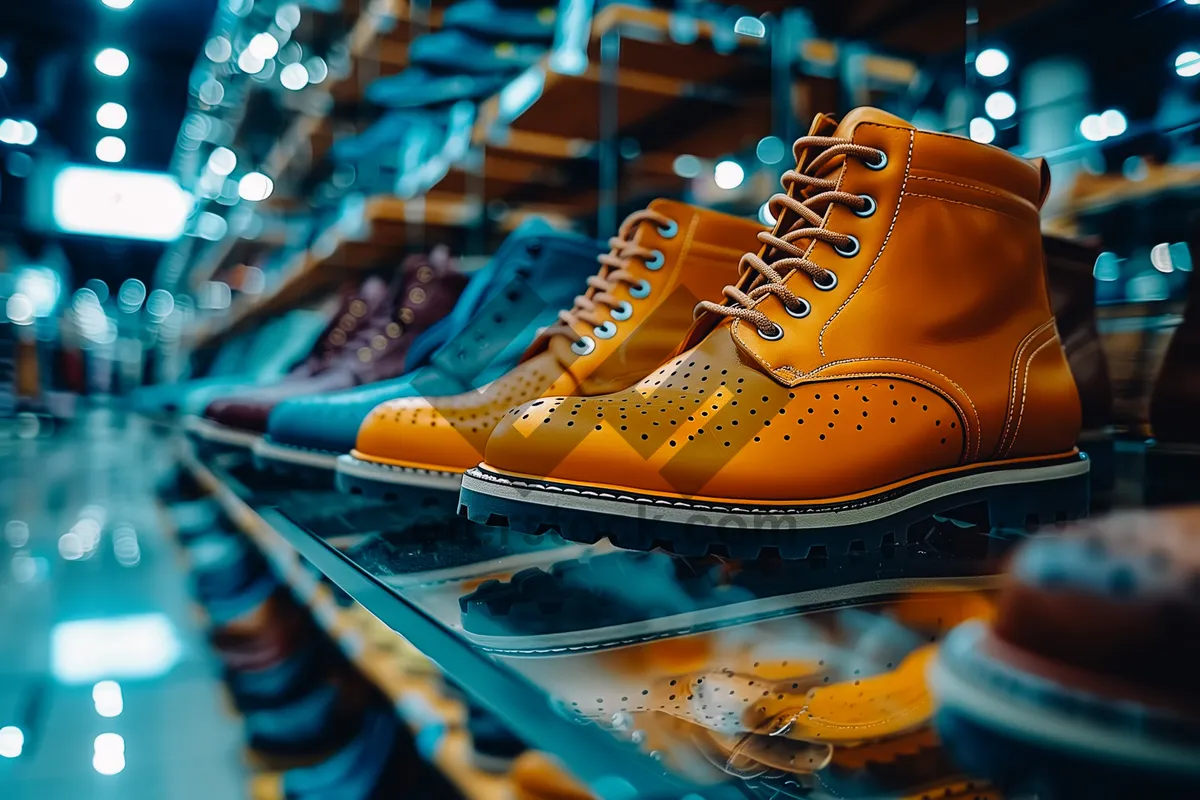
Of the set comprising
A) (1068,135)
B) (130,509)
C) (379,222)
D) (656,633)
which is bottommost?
(130,509)

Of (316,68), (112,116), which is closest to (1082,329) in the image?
(316,68)

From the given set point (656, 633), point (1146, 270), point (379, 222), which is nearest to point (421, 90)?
point (379, 222)

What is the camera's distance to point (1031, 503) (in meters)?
0.59

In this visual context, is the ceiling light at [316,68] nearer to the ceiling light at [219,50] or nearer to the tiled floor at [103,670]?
the ceiling light at [219,50]

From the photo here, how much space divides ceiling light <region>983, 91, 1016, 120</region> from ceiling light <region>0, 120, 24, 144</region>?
22.3 feet

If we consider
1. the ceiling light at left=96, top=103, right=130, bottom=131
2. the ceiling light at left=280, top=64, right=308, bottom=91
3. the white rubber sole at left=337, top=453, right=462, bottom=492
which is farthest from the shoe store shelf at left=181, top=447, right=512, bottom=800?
the ceiling light at left=96, top=103, right=130, bottom=131

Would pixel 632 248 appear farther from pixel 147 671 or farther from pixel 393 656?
pixel 147 671

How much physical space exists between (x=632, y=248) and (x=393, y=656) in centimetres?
45

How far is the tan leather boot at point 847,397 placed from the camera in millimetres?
517

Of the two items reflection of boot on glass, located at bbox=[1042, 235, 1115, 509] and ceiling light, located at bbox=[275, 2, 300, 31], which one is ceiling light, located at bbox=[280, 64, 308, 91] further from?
reflection of boot on glass, located at bbox=[1042, 235, 1115, 509]

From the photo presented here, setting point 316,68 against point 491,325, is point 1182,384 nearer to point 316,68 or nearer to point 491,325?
point 491,325

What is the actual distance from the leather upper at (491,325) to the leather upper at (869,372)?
1.01 ft

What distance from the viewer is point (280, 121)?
4.07m

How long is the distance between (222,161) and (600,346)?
5.51 metres
